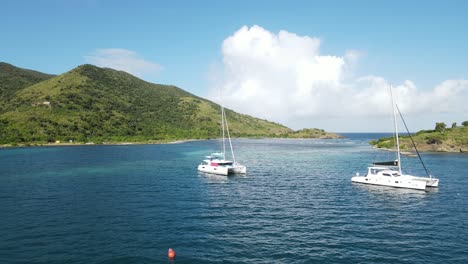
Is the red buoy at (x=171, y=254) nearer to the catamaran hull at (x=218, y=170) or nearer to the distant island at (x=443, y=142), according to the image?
the catamaran hull at (x=218, y=170)

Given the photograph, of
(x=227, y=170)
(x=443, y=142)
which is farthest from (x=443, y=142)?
(x=227, y=170)

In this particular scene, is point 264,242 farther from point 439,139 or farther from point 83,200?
point 439,139

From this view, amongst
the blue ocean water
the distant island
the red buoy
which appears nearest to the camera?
the red buoy

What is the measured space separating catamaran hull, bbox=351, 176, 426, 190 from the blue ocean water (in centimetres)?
254

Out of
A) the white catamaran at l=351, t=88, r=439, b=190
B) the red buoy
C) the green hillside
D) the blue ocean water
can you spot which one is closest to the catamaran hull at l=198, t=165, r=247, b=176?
the blue ocean water

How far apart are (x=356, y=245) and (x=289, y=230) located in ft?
27.4

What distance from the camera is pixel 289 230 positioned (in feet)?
138

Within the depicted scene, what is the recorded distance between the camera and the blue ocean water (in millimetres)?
34344

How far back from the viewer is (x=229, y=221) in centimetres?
4612

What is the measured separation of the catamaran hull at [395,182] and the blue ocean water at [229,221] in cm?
254

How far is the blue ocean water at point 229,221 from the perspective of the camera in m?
34.3

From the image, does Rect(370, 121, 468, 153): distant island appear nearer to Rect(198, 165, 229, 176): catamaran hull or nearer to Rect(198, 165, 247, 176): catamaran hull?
Rect(198, 165, 247, 176): catamaran hull

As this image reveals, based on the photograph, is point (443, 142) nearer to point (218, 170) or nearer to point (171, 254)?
point (218, 170)

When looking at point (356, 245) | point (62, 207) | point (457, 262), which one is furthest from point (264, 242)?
point (62, 207)
